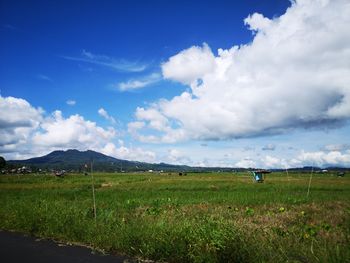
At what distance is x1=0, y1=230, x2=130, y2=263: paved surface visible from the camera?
8.64m

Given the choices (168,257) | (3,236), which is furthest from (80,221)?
(168,257)

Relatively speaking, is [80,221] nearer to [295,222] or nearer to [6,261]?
[6,261]

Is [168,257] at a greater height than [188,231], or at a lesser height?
lesser

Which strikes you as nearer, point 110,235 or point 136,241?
point 136,241

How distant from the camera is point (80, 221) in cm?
1212

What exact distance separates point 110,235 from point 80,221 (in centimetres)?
242

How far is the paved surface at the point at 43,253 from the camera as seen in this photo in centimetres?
864

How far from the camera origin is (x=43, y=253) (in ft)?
31.0

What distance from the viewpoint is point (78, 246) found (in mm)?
10336

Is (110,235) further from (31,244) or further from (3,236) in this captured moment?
(3,236)

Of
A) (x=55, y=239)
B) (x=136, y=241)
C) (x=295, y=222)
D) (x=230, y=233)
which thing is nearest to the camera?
(x=230, y=233)

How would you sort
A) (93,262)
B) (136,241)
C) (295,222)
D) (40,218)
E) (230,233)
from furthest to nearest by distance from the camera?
(295,222)
(40,218)
(136,241)
(93,262)
(230,233)

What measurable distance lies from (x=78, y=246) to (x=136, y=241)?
2.01 meters

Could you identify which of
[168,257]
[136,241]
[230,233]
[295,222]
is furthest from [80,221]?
[295,222]
